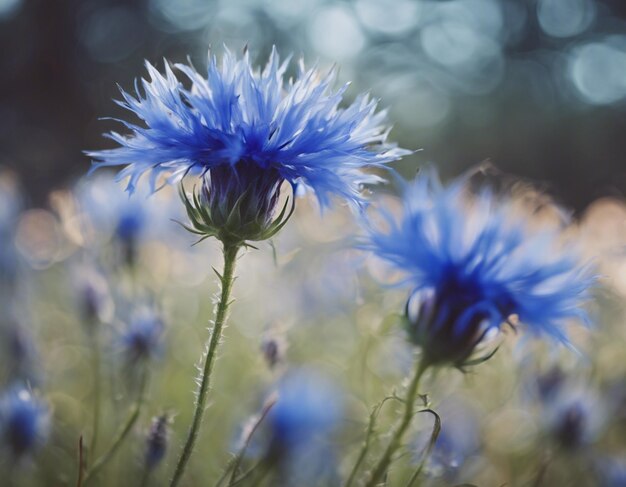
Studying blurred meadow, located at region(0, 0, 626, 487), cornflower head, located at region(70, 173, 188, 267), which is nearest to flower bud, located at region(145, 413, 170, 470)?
blurred meadow, located at region(0, 0, 626, 487)

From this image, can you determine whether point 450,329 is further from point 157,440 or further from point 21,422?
point 21,422

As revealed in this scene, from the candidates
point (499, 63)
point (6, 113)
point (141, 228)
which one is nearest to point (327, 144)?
point (141, 228)

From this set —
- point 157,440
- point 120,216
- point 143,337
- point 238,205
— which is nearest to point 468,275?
point 238,205

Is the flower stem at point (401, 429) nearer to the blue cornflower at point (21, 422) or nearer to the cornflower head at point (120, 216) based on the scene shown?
the blue cornflower at point (21, 422)

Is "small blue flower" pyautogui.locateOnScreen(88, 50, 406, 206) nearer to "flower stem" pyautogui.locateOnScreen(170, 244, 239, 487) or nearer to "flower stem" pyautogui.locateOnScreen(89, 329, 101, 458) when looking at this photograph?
"flower stem" pyautogui.locateOnScreen(170, 244, 239, 487)

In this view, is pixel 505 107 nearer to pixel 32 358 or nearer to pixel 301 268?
pixel 301 268

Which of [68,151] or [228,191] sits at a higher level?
[68,151]
